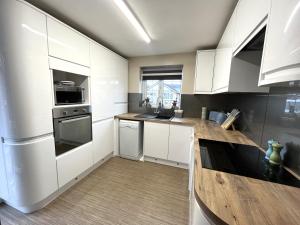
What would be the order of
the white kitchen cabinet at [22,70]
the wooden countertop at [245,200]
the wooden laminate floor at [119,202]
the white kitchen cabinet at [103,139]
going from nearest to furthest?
the wooden countertop at [245,200], the white kitchen cabinet at [22,70], the wooden laminate floor at [119,202], the white kitchen cabinet at [103,139]

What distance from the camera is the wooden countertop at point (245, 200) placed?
1.68 feet

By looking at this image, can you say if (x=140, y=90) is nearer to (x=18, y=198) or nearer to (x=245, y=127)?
(x=245, y=127)

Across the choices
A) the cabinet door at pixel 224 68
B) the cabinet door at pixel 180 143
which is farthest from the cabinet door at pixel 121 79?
the cabinet door at pixel 224 68

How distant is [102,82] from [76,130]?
935mm

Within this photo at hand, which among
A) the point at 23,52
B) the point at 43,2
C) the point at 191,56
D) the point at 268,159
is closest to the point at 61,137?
the point at 23,52

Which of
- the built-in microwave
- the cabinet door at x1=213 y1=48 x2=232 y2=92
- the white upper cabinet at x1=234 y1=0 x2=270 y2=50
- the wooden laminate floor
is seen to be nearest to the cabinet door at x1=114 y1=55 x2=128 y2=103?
the built-in microwave

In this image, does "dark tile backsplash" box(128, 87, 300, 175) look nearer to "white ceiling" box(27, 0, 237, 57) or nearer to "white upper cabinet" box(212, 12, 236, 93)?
"white upper cabinet" box(212, 12, 236, 93)

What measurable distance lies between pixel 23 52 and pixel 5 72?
0.78 feet

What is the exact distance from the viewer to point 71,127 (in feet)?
5.97

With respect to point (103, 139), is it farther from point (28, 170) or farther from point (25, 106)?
point (25, 106)

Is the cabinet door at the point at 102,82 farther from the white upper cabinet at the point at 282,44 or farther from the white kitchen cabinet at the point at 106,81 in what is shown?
the white upper cabinet at the point at 282,44

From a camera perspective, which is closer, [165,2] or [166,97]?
[165,2]

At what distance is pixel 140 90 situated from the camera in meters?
Answer: 3.29

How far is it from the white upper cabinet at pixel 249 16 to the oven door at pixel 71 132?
205cm
